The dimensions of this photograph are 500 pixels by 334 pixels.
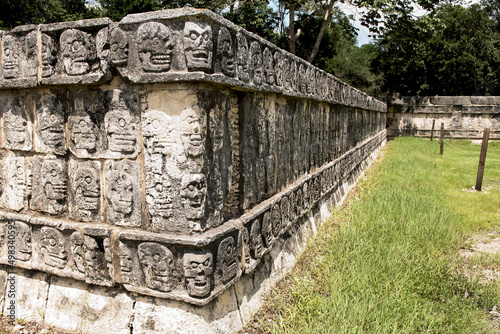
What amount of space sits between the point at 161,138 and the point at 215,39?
0.60 m

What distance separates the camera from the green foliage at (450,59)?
20.1 meters

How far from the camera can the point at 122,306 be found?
90.4 inches

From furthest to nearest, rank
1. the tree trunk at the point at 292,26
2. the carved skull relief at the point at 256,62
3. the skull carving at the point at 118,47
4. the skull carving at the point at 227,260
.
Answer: the tree trunk at the point at 292,26, the carved skull relief at the point at 256,62, the skull carving at the point at 227,260, the skull carving at the point at 118,47

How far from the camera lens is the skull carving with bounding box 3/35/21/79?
97.0 inches

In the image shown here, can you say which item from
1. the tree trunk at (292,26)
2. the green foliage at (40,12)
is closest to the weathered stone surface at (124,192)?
the tree trunk at (292,26)

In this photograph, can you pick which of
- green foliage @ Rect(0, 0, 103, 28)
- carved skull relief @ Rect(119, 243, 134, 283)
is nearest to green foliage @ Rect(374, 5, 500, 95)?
green foliage @ Rect(0, 0, 103, 28)

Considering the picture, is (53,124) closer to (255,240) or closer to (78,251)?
(78,251)

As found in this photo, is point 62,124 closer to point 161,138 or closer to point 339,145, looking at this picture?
point 161,138

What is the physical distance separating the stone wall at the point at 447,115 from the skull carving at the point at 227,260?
1779cm

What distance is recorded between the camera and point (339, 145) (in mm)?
6129

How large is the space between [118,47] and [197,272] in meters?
1.27

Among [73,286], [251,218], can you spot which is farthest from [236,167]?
[73,286]

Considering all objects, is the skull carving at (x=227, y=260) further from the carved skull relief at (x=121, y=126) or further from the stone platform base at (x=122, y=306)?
the carved skull relief at (x=121, y=126)

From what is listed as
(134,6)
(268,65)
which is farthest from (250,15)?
(268,65)
